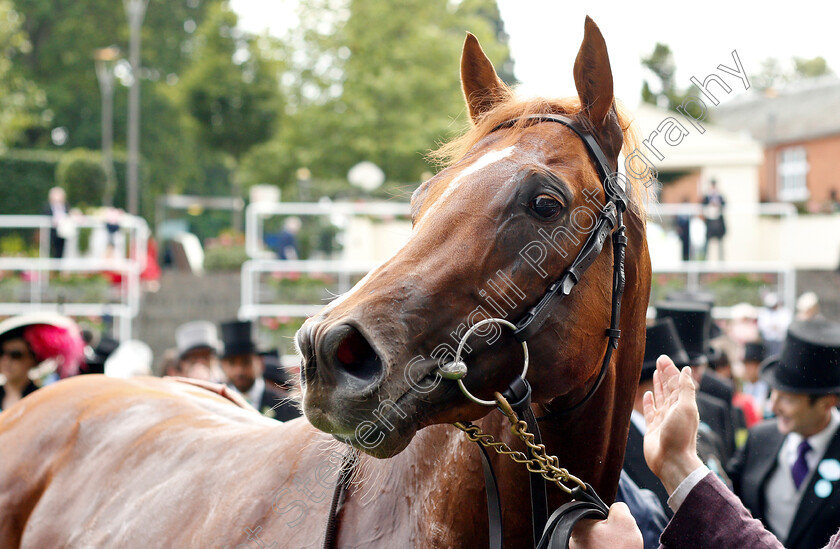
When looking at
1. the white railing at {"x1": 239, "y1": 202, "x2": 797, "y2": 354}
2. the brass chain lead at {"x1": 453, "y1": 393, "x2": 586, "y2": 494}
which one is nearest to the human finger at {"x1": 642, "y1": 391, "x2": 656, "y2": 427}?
the brass chain lead at {"x1": 453, "y1": 393, "x2": 586, "y2": 494}

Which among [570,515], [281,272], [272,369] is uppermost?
[570,515]

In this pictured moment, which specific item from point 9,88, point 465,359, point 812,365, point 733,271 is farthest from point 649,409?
point 9,88

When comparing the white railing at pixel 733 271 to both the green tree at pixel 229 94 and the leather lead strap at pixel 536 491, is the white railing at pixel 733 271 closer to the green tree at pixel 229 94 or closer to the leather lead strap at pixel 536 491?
the leather lead strap at pixel 536 491

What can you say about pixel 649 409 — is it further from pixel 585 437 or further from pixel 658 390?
pixel 585 437

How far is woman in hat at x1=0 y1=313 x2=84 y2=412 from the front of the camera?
4898 millimetres

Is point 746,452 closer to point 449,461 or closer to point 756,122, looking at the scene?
point 449,461

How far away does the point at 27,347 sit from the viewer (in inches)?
194

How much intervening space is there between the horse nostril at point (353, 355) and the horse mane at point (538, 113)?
28.5 inches

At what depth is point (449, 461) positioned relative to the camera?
2.09m

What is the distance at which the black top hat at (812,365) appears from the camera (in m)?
4.32

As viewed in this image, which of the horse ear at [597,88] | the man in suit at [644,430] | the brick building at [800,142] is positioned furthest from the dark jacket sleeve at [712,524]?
the brick building at [800,142]

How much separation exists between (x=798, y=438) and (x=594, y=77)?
3.16m

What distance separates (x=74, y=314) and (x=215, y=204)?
17.0m

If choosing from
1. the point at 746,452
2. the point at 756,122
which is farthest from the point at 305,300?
the point at 756,122
